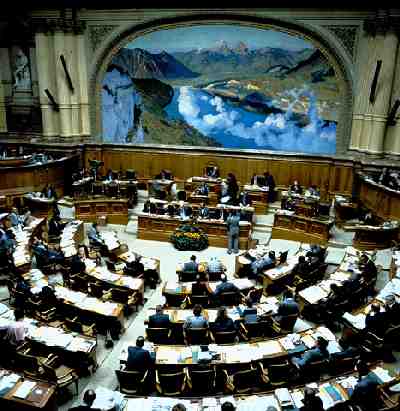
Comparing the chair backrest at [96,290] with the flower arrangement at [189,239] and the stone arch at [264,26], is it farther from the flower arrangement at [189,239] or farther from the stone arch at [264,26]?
the stone arch at [264,26]

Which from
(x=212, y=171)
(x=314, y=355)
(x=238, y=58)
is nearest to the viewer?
(x=314, y=355)

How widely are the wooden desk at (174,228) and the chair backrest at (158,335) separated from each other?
703cm

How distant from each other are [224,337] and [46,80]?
54.7 ft

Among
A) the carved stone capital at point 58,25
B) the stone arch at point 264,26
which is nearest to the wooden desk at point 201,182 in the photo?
the stone arch at point 264,26

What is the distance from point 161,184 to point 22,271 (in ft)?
27.6

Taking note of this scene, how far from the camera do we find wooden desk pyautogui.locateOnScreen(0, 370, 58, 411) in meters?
6.82

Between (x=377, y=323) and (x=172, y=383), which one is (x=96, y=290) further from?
(x=377, y=323)

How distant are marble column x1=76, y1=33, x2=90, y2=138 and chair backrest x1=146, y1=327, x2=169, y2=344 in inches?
592

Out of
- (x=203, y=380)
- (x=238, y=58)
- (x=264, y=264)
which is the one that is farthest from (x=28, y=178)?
(x=203, y=380)

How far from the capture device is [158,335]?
8.55m

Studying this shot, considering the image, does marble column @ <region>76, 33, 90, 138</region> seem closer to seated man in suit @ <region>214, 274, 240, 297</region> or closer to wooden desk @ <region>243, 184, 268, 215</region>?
wooden desk @ <region>243, 184, 268, 215</region>

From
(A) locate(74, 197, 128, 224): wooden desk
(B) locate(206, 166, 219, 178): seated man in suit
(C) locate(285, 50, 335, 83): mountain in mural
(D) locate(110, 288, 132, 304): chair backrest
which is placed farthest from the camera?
(B) locate(206, 166, 219, 178): seated man in suit

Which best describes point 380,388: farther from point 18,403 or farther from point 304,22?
point 304,22

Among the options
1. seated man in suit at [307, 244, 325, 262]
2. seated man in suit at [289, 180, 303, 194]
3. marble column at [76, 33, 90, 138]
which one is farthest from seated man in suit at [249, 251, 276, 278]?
marble column at [76, 33, 90, 138]
